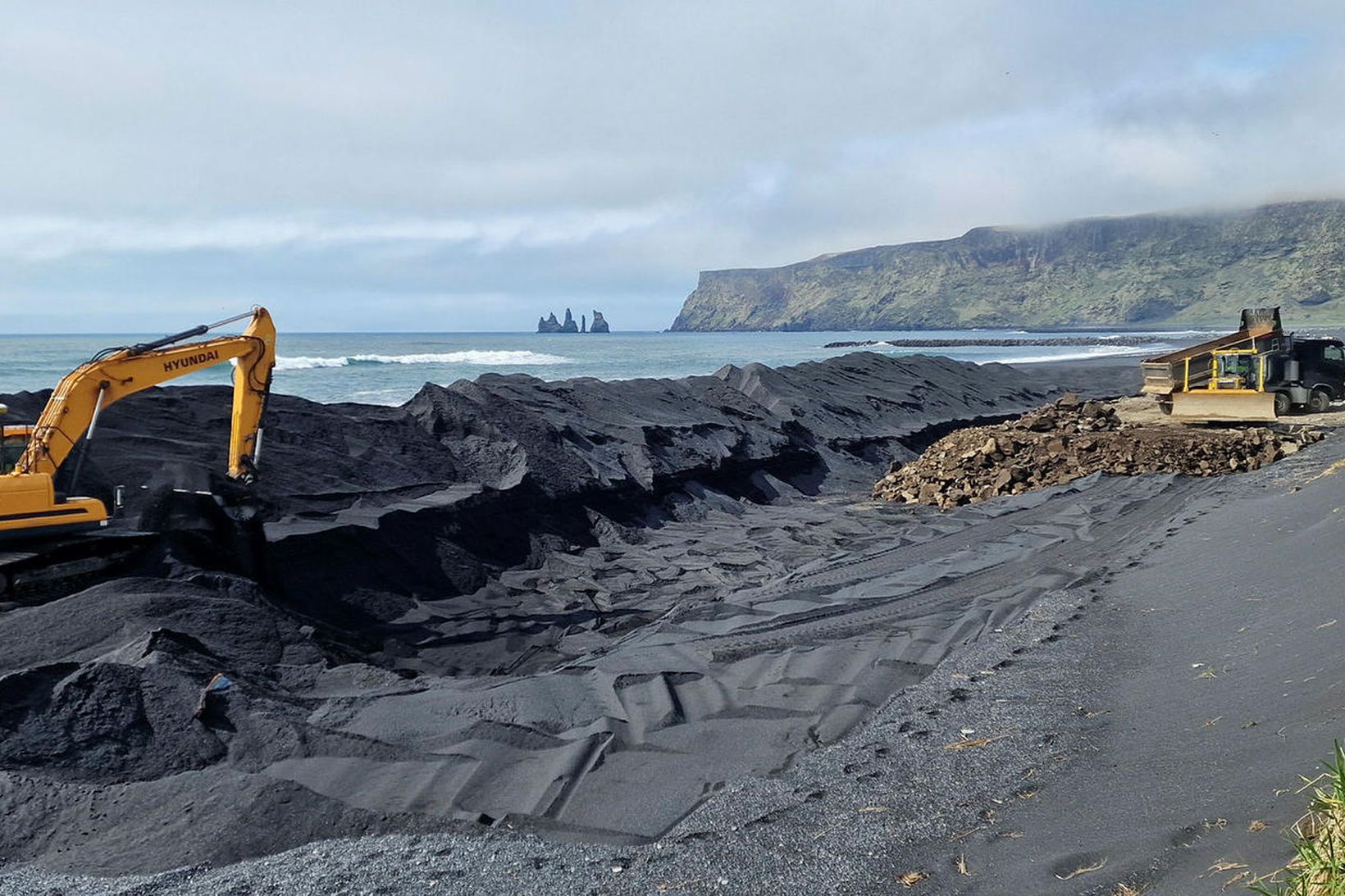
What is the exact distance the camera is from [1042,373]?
4331 cm

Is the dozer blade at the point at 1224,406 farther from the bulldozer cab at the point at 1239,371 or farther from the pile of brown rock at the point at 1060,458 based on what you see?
the pile of brown rock at the point at 1060,458

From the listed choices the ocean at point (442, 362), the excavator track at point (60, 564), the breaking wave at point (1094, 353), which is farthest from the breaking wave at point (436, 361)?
the excavator track at point (60, 564)

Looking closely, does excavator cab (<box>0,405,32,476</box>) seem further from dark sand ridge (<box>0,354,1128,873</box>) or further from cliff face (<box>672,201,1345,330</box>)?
cliff face (<box>672,201,1345,330</box>)

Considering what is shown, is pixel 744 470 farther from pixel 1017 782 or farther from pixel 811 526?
pixel 1017 782

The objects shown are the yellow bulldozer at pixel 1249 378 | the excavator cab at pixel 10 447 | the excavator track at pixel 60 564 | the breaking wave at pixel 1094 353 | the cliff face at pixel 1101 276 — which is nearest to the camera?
the excavator track at pixel 60 564

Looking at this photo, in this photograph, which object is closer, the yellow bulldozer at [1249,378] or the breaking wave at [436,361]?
the yellow bulldozer at [1249,378]

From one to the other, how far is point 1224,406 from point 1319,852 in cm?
2059

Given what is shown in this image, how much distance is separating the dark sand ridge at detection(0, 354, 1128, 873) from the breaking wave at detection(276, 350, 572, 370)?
42411 mm

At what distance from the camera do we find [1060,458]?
58.4 feet

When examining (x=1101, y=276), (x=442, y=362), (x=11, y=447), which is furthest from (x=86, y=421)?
(x=1101, y=276)

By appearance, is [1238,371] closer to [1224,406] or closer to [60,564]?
[1224,406]

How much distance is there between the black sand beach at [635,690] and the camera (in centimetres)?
491

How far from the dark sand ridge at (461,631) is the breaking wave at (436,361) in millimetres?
42411

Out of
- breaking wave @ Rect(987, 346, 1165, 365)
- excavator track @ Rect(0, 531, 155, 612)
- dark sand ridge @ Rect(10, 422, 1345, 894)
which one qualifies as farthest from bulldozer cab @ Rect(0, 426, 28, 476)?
breaking wave @ Rect(987, 346, 1165, 365)
